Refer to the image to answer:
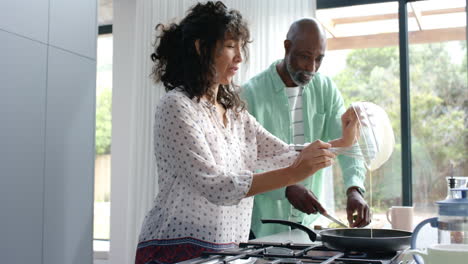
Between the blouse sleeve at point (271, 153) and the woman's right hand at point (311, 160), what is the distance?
0.40m

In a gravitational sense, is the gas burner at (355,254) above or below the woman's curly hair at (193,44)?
below

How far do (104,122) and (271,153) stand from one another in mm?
3220

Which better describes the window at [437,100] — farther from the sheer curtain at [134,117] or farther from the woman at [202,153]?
the woman at [202,153]

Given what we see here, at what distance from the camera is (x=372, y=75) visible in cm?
386

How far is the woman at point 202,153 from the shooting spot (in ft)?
4.68

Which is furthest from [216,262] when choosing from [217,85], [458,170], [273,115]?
[458,170]

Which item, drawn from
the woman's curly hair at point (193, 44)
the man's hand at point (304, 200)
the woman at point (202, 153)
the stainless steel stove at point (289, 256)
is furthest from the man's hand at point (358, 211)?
the woman's curly hair at point (193, 44)

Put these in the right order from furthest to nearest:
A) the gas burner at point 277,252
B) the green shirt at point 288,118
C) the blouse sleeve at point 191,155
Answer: the green shirt at point 288,118
the blouse sleeve at point 191,155
the gas burner at point 277,252

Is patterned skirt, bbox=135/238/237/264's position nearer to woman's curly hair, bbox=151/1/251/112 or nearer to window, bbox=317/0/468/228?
woman's curly hair, bbox=151/1/251/112

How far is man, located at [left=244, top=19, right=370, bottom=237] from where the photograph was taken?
7.25 ft

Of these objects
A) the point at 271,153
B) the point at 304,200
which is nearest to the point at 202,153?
the point at 271,153

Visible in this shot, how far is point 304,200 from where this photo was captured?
6.33ft


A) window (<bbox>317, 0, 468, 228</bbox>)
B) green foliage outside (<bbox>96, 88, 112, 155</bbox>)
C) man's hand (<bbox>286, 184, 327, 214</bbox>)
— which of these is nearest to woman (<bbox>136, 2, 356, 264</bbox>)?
man's hand (<bbox>286, 184, 327, 214</bbox>)

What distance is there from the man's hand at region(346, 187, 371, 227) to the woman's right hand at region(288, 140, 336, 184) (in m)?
0.49
